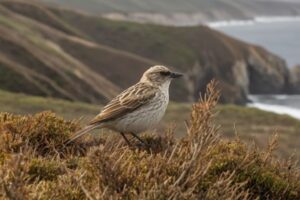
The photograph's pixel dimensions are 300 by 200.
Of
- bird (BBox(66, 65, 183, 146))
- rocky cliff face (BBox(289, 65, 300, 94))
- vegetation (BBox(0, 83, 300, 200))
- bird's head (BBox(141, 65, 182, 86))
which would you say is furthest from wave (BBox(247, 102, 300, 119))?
vegetation (BBox(0, 83, 300, 200))

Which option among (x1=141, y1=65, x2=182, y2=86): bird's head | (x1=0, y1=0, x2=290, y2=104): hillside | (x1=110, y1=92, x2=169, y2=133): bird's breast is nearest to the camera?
(x1=110, y1=92, x2=169, y2=133): bird's breast

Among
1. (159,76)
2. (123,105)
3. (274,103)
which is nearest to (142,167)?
(123,105)

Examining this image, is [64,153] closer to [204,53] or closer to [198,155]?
[198,155]

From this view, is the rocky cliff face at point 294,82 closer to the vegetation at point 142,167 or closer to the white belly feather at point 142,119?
the white belly feather at point 142,119

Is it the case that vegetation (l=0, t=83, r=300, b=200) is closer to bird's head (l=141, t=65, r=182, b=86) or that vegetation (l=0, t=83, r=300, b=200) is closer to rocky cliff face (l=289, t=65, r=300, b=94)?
bird's head (l=141, t=65, r=182, b=86)

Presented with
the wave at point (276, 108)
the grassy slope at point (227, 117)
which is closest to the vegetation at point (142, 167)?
the grassy slope at point (227, 117)

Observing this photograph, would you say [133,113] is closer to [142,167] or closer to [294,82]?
[142,167]

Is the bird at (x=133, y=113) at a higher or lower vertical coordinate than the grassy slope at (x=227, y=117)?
higher
